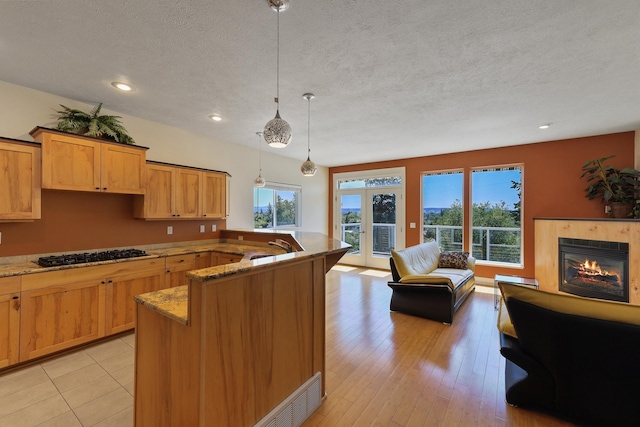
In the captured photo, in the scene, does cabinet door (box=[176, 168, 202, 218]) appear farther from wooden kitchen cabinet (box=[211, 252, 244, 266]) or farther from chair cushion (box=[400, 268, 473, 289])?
chair cushion (box=[400, 268, 473, 289])

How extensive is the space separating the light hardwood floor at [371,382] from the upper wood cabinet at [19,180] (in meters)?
1.44

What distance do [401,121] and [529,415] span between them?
11.0 feet

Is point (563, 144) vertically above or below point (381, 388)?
above

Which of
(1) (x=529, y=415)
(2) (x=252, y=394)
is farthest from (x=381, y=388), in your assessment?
(2) (x=252, y=394)

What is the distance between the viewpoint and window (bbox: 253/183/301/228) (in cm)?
553

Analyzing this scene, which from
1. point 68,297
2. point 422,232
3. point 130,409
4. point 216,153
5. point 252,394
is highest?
point 216,153

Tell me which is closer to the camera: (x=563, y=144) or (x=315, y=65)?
(x=315, y=65)

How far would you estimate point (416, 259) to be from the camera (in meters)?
4.18

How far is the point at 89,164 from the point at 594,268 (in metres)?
6.76

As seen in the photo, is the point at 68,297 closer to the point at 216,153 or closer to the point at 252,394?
the point at 252,394

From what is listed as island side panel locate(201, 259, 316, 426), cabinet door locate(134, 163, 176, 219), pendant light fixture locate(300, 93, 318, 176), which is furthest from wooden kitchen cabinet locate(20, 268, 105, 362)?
pendant light fixture locate(300, 93, 318, 176)

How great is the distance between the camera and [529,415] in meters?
1.90

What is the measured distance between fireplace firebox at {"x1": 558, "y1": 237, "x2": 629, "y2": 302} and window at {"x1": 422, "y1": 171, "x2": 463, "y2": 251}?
168 cm

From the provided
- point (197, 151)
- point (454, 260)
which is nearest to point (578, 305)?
point (454, 260)
